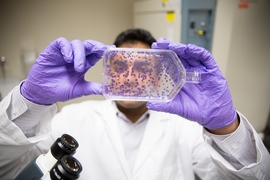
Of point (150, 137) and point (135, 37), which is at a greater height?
point (135, 37)

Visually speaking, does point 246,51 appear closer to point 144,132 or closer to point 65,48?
point 144,132

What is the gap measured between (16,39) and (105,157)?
1306 mm

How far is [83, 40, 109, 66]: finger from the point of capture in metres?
0.64

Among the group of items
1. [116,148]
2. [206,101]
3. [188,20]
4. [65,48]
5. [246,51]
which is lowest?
[116,148]

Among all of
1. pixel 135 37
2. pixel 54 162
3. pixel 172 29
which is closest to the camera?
pixel 54 162

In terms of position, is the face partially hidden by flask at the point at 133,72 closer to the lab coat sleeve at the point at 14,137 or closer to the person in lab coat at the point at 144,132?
the person in lab coat at the point at 144,132

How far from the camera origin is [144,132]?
39.8 inches

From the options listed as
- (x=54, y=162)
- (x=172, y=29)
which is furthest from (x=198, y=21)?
(x=54, y=162)

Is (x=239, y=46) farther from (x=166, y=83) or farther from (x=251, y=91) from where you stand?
(x=166, y=83)

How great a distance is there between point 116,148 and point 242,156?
0.60m

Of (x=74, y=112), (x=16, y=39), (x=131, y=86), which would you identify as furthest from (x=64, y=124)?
(x=16, y=39)

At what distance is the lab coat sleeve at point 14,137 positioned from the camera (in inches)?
26.5

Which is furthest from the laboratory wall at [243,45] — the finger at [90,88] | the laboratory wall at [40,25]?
the finger at [90,88]

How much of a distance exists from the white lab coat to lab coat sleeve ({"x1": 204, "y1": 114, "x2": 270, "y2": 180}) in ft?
0.14
